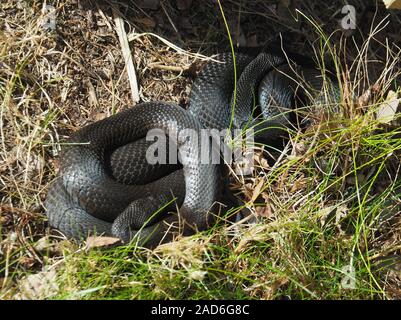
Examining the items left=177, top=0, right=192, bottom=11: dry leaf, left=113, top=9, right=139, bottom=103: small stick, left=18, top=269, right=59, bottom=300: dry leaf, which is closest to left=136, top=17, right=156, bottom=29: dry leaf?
left=113, top=9, right=139, bottom=103: small stick

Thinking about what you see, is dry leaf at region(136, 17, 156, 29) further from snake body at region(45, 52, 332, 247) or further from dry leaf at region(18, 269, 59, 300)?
dry leaf at region(18, 269, 59, 300)

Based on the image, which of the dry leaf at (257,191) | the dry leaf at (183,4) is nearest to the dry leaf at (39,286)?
the dry leaf at (257,191)

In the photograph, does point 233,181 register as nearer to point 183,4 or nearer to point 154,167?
point 154,167

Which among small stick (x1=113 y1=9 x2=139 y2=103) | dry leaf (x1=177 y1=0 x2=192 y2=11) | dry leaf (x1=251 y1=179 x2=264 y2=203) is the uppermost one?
dry leaf (x1=177 y1=0 x2=192 y2=11)

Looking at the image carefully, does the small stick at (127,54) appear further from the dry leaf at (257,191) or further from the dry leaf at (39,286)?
the dry leaf at (39,286)

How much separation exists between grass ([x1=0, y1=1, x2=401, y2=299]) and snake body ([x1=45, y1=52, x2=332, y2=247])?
18 centimetres

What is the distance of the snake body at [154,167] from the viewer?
4398 millimetres

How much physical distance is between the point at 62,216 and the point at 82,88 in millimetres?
1295

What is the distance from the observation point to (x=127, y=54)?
522cm

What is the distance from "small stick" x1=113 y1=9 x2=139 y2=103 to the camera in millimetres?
5148

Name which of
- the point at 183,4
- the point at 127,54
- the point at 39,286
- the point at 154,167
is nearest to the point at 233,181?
the point at 154,167

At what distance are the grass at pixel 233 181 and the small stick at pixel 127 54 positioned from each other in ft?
0.24
